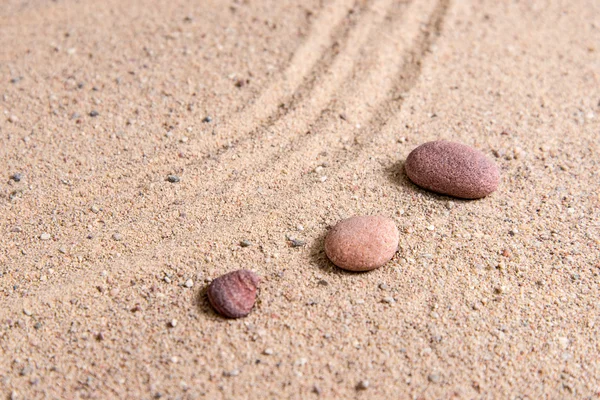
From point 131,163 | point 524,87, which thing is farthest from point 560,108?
point 131,163

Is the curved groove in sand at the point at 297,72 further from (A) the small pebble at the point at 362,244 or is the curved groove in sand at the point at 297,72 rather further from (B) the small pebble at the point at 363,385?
(B) the small pebble at the point at 363,385

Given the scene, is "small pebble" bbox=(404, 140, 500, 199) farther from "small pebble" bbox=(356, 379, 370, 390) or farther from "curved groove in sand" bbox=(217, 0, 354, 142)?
"small pebble" bbox=(356, 379, 370, 390)

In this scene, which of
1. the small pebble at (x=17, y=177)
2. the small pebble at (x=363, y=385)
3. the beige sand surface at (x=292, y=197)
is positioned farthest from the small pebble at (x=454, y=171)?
the small pebble at (x=17, y=177)

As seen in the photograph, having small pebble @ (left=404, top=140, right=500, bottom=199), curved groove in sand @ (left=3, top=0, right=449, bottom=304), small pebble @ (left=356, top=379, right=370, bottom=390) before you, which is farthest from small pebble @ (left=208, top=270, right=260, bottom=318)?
small pebble @ (left=404, top=140, right=500, bottom=199)

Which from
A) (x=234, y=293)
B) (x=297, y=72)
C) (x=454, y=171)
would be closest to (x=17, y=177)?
(x=234, y=293)

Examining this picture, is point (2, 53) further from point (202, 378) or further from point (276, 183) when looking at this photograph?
point (202, 378)

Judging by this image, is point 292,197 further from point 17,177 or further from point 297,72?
point 17,177
